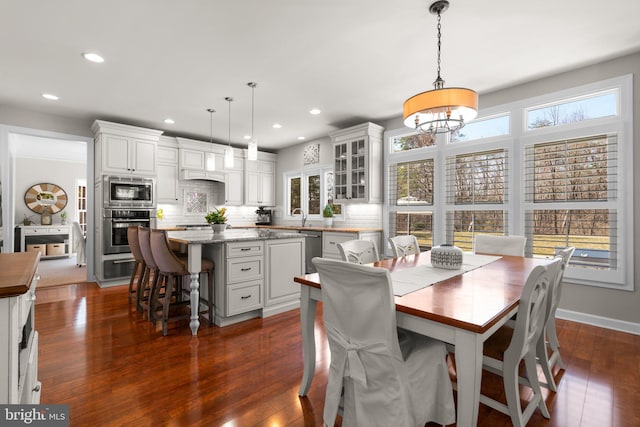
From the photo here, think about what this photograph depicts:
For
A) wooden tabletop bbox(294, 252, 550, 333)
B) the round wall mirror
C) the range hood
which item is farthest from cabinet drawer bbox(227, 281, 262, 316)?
the round wall mirror

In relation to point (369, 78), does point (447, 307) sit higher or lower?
lower

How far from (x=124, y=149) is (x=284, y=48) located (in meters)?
3.43

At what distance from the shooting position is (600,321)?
9.96 feet

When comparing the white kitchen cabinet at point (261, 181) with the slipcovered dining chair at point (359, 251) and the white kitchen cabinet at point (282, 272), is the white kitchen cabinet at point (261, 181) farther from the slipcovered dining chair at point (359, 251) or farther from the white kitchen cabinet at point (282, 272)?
the slipcovered dining chair at point (359, 251)

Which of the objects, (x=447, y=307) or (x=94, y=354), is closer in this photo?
(x=447, y=307)

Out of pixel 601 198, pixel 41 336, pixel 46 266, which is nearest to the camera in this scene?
pixel 41 336

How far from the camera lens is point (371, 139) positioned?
15.6 ft

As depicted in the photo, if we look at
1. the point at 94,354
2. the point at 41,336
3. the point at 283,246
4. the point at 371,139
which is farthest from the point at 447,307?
the point at 371,139

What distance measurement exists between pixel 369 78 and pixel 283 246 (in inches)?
83.0

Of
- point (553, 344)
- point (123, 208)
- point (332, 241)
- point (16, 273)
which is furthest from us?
point (332, 241)

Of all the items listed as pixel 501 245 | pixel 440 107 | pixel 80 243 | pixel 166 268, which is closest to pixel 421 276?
pixel 440 107

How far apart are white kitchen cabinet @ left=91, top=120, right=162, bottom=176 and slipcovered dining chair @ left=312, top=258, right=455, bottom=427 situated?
463 cm

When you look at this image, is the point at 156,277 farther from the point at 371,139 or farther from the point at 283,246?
the point at 371,139

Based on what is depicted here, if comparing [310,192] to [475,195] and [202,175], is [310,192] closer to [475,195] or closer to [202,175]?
[202,175]
